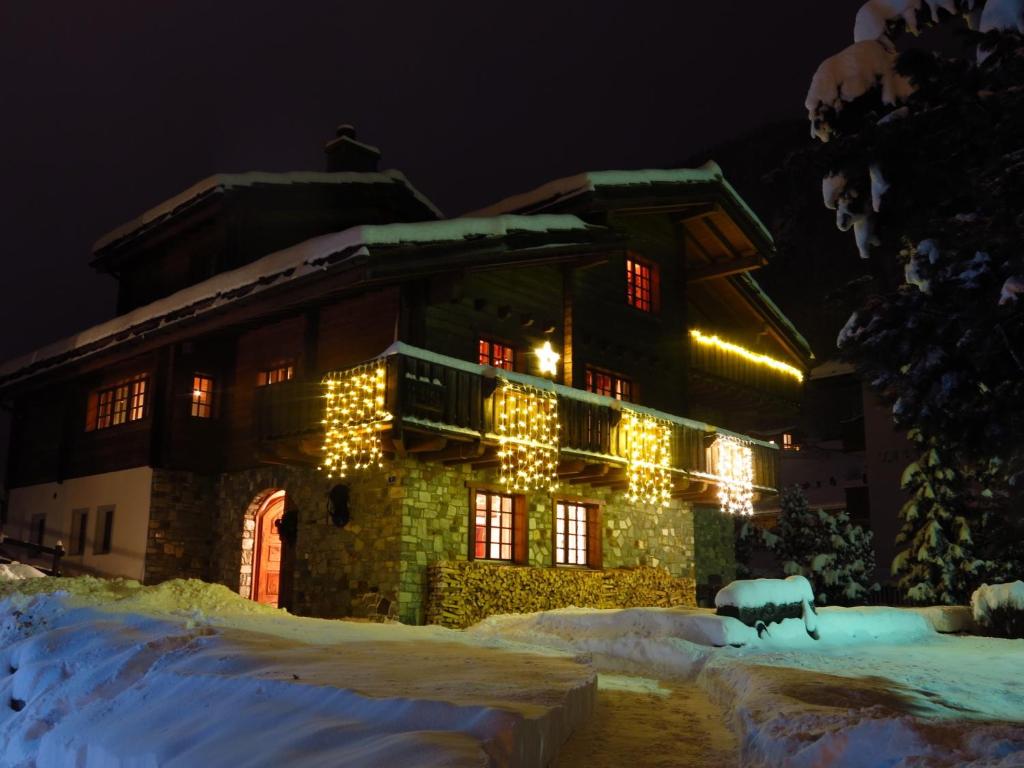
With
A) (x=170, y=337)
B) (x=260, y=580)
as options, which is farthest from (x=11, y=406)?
(x=260, y=580)

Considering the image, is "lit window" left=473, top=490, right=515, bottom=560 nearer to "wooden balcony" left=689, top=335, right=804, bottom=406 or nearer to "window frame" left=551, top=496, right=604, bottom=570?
"window frame" left=551, top=496, right=604, bottom=570

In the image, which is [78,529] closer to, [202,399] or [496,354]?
[202,399]

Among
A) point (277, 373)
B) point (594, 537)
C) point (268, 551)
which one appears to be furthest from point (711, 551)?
point (277, 373)

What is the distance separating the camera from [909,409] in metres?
8.35

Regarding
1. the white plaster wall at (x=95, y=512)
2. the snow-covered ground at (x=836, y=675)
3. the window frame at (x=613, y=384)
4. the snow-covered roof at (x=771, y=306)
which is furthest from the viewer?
the snow-covered roof at (x=771, y=306)

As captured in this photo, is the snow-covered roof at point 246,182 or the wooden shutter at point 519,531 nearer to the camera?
the wooden shutter at point 519,531

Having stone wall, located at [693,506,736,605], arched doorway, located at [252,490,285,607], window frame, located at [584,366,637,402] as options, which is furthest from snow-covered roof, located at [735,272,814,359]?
arched doorway, located at [252,490,285,607]

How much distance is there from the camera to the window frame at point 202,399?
70.0 ft

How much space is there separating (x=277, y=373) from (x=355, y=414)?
4.74 m

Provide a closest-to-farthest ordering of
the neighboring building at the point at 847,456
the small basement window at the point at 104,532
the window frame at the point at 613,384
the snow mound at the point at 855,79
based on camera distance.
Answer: the snow mound at the point at 855,79 → the small basement window at the point at 104,532 → the window frame at the point at 613,384 → the neighboring building at the point at 847,456

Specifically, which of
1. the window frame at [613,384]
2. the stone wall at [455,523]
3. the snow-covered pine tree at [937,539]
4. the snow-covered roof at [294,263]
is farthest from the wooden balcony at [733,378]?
the snow-covered roof at [294,263]

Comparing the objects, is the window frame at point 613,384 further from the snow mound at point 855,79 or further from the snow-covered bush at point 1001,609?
the snow mound at point 855,79

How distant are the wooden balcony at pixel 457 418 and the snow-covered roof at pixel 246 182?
6.27 metres

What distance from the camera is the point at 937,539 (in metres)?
23.8
